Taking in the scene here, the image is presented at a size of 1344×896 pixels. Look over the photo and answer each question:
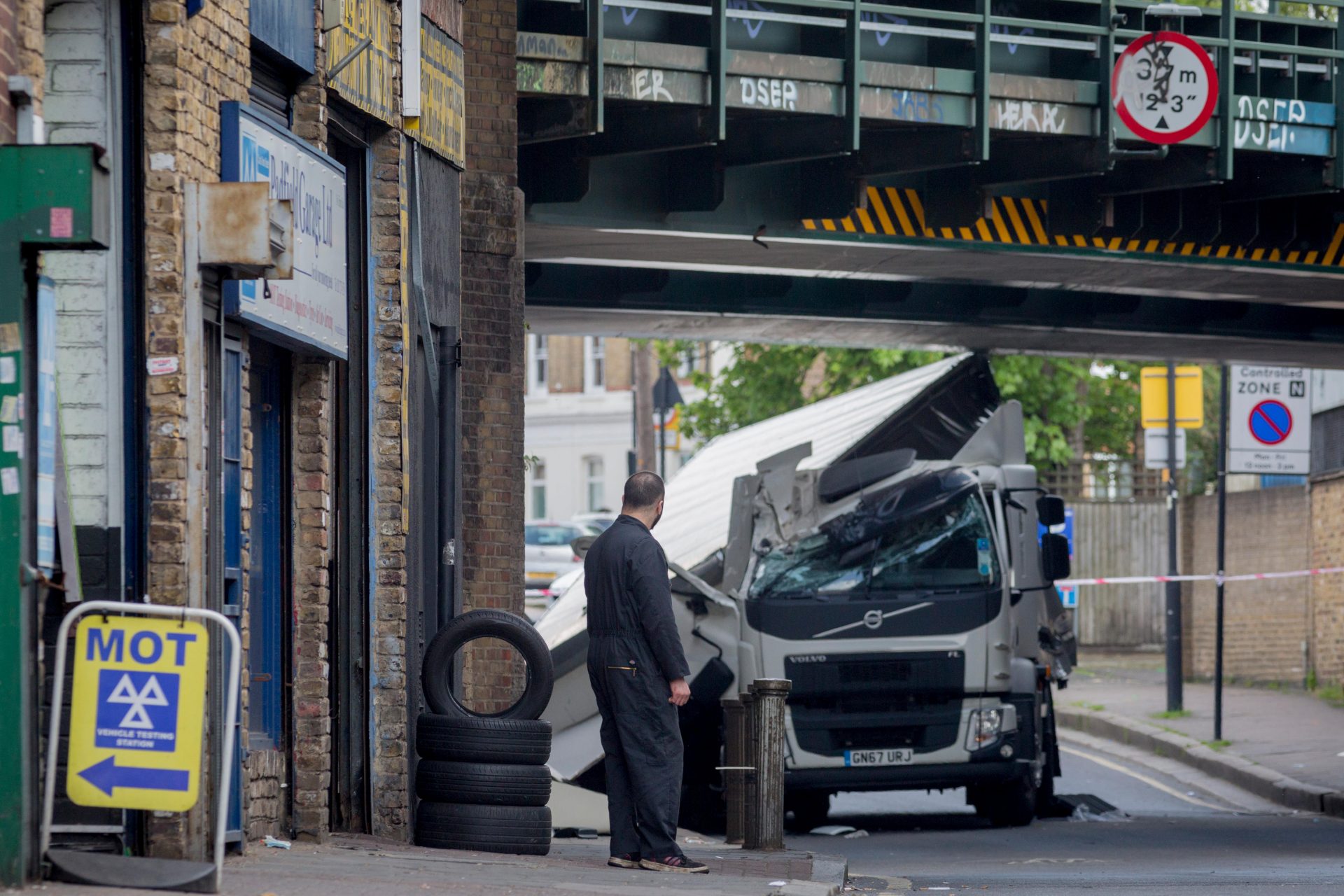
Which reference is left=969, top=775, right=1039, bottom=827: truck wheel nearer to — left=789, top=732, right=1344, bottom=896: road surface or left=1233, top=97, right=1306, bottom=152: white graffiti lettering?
left=789, top=732, right=1344, bottom=896: road surface

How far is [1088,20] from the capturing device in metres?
15.4

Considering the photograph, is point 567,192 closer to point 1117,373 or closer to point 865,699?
point 865,699

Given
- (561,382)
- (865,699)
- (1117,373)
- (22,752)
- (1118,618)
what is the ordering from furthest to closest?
1. (561,382)
2. (1117,373)
3. (1118,618)
4. (865,699)
5. (22,752)

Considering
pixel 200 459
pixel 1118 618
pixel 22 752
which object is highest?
pixel 200 459

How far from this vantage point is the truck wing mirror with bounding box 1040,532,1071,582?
591 inches

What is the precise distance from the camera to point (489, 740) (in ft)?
32.9

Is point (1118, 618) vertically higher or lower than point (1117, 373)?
lower

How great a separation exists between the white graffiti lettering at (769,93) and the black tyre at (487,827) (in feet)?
→ 17.9

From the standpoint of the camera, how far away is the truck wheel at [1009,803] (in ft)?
47.9

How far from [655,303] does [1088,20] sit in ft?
14.7

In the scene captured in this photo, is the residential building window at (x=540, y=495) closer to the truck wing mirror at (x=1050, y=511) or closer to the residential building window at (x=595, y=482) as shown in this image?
the residential building window at (x=595, y=482)

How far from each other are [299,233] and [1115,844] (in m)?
6.97

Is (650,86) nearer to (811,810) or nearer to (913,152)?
(913,152)

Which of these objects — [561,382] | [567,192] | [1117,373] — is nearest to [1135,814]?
[567,192]
